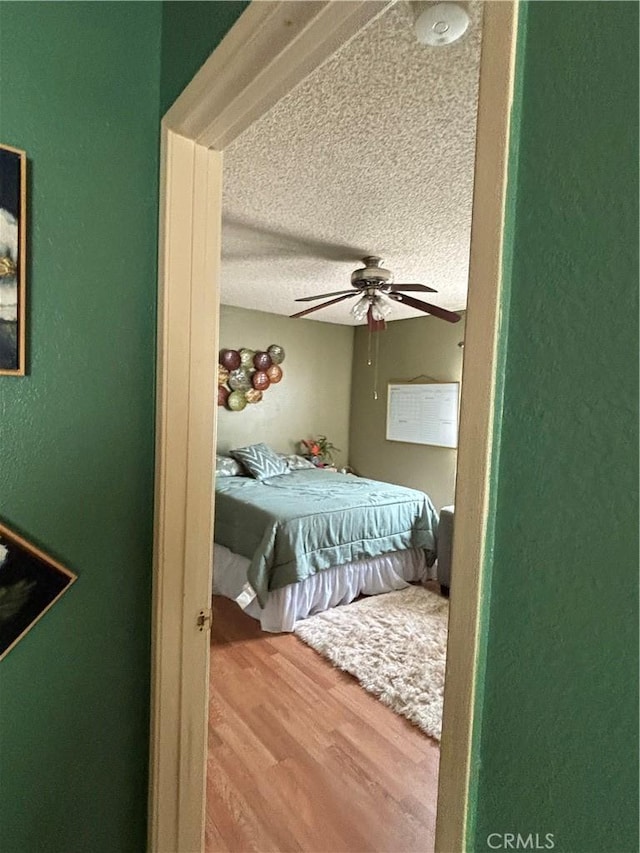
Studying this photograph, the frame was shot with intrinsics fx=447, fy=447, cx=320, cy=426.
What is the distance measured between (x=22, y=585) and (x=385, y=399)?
4.52 meters

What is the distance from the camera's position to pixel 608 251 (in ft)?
1.15

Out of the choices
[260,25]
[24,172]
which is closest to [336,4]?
[260,25]

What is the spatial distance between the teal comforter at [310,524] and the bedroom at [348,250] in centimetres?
51

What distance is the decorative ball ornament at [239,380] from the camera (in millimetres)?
4598

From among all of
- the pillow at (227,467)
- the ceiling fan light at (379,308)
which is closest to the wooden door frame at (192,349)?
the ceiling fan light at (379,308)

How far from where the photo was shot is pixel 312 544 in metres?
2.93

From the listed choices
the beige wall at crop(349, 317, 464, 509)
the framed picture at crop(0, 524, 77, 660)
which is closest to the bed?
the beige wall at crop(349, 317, 464, 509)

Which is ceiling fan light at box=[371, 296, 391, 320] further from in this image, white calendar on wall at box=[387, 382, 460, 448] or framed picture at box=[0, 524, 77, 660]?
framed picture at box=[0, 524, 77, 660]

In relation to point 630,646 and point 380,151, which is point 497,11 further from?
point 380,151

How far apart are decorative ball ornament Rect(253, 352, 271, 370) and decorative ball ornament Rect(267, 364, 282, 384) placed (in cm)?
8

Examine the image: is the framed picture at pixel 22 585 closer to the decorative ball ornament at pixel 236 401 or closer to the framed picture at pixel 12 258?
the framed picture at pixel 12 258

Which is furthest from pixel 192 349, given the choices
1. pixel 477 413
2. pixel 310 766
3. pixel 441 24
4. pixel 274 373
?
pixel 274 373

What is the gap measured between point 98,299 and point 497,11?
86 centimetres

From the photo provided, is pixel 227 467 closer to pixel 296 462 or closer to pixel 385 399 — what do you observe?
pixel 296 462
